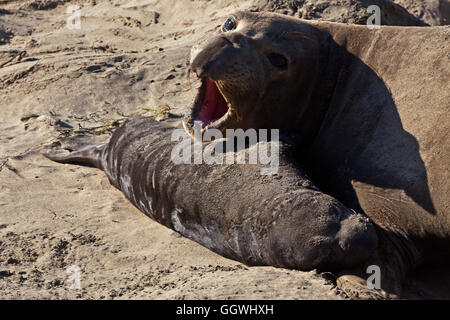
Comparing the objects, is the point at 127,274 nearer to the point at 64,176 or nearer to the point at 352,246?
the point at 352,246

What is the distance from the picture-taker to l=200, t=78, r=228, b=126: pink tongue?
13.3 feet

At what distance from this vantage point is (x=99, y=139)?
20.7 ft

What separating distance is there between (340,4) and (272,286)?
508cm

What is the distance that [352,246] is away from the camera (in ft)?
10.5

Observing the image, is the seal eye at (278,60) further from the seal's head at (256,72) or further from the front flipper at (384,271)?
the front flipper at (384,271)

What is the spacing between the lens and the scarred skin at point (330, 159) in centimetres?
335

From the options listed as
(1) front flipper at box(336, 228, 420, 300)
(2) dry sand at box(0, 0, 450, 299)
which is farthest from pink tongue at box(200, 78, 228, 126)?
(1) front flipper at box(336, 228, 420, 300)

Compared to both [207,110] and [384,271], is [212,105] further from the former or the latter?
[384,271]

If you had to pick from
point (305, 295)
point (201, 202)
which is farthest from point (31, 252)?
point (305, 295)

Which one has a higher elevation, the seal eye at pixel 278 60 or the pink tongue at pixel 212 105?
the seal eye at pixel 278 60

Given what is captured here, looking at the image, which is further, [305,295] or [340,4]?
[340,4]

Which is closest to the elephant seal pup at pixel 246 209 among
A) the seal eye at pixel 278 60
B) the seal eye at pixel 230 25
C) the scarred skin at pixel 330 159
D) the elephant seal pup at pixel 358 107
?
the scarred skin at pixel 330 159

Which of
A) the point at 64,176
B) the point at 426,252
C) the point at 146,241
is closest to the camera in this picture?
the point at 426,252

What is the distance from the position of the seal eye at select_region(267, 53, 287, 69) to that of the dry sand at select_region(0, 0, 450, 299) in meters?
1.19
